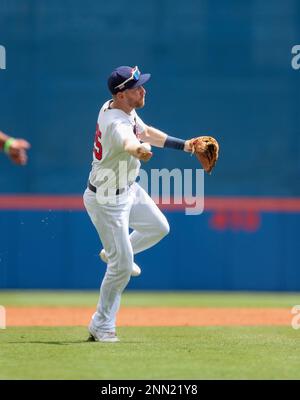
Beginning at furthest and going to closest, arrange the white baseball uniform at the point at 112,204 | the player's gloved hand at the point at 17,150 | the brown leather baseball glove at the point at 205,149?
1. the brown leather baseball glove at the point at 205,149
2. the white baseball uniform at the point at 112,204
3. the player's gloved hand at the point at 17,150

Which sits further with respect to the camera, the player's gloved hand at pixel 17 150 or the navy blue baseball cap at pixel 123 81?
the navy blue baseball cap at pixel 123 81

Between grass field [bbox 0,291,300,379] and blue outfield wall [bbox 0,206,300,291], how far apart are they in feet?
14.4

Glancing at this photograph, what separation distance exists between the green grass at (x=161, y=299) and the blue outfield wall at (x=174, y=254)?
12 centimetres

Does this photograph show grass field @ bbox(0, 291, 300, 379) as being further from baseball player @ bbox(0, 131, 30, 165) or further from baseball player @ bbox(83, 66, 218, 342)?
baseball player @ bbox(0, 131, 30, 165)

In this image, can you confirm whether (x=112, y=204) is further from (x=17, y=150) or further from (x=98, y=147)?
(x=17, y=150)

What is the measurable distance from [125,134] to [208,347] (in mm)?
1532

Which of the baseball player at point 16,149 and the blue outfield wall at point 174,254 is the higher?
the blue outfield wall at point 174,254

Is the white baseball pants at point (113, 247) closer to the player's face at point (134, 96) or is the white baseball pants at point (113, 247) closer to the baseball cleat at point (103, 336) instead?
the baseball cleat at point (103, 336)

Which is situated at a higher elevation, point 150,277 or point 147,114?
point 147,114

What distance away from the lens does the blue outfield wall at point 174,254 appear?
1266cm

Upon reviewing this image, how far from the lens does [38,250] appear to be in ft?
41.6

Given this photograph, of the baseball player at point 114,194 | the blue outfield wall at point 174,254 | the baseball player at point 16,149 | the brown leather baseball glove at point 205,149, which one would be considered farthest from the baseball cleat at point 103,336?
the blue outfield wall at point 174,254
